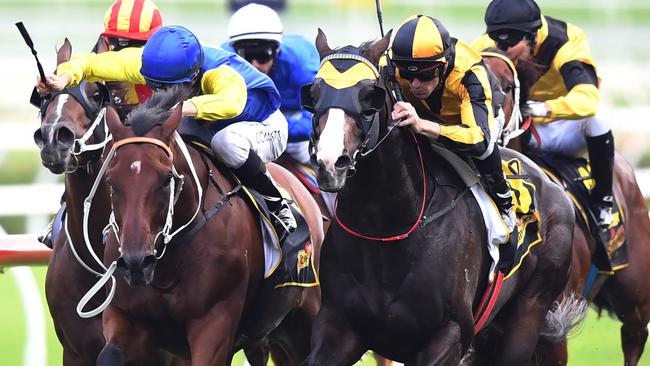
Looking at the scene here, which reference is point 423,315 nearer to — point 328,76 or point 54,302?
point 328,76

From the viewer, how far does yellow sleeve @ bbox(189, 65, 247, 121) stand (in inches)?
216

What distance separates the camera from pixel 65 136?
545 centimetres

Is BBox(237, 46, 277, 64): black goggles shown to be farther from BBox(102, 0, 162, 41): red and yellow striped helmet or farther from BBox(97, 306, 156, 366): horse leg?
BBox(97, 306, 156, 366): horse leg

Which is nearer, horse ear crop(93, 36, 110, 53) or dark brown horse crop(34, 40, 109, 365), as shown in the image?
dark brown horse crop(34, 40, 109, 365)

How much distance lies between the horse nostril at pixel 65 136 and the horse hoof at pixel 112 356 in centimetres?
85

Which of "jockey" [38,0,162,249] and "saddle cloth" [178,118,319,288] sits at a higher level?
"jockey" [38,0,162,249]

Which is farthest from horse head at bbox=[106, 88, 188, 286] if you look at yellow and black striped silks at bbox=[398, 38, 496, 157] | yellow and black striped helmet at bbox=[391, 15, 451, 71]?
yellow and black striped silks at bbox=[398, 38, 496, 157]

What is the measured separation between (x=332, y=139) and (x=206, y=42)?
388 inches

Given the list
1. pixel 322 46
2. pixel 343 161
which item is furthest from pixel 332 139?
pixel 322 46

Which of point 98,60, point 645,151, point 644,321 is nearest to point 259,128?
point 98,60

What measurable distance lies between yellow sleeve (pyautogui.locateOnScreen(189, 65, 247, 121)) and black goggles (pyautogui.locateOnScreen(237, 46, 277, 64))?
5.17 ft

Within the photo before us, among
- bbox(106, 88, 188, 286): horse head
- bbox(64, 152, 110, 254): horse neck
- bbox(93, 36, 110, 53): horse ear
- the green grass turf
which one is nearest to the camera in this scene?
bbox(106, 88, 188, 286): horse head

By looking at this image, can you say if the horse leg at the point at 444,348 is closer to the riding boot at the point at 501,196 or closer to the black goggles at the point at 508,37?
the riding boot at the point at 501,196

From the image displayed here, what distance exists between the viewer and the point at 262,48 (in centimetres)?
743
